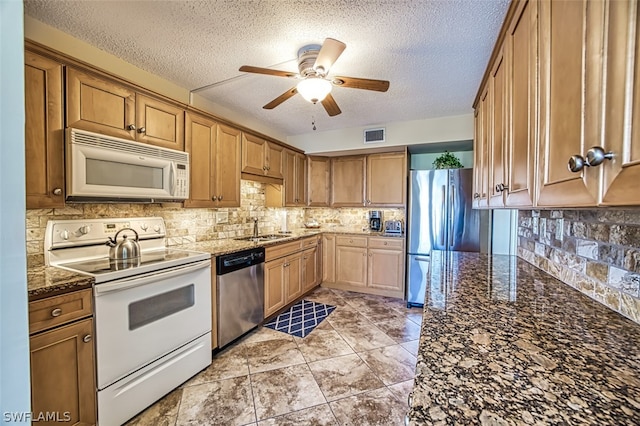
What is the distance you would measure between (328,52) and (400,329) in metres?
2.76

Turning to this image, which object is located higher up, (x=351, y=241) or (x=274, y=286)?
(x=351, y=241)

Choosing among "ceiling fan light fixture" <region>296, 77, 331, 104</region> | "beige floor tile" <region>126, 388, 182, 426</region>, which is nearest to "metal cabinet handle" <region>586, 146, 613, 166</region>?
"ceiling fan light fixture" <region>296, 77, 331, 104</region>

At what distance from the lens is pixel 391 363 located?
229 centimetres

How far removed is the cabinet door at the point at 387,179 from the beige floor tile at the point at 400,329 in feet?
5.48

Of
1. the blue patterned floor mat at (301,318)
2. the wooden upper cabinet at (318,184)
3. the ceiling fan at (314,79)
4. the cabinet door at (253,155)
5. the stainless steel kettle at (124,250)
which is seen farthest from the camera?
the wooden upper cabinet at (318,184)

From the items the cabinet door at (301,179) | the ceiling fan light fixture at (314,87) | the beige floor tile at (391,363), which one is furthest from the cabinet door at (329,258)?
the ceiling fan light fixture at (314,87)

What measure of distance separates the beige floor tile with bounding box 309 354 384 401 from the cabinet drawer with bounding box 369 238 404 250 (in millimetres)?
1853

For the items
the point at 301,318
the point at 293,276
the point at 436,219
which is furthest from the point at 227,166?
the point at 436,219

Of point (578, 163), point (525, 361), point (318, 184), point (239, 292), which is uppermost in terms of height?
point (318, 184)

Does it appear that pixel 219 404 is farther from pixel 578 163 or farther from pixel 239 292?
pixel 578 163

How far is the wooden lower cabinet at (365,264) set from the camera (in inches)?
153

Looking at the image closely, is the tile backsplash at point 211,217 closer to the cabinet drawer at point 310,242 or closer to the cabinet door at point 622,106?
the cabinet drawer at point 310,242

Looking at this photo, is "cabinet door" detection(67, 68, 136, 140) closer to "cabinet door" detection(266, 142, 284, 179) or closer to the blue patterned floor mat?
"cabinet door" detection(266, 142, 284, 179)

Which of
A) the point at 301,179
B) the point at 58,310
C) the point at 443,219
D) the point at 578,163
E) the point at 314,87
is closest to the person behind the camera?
the point at 578,163
